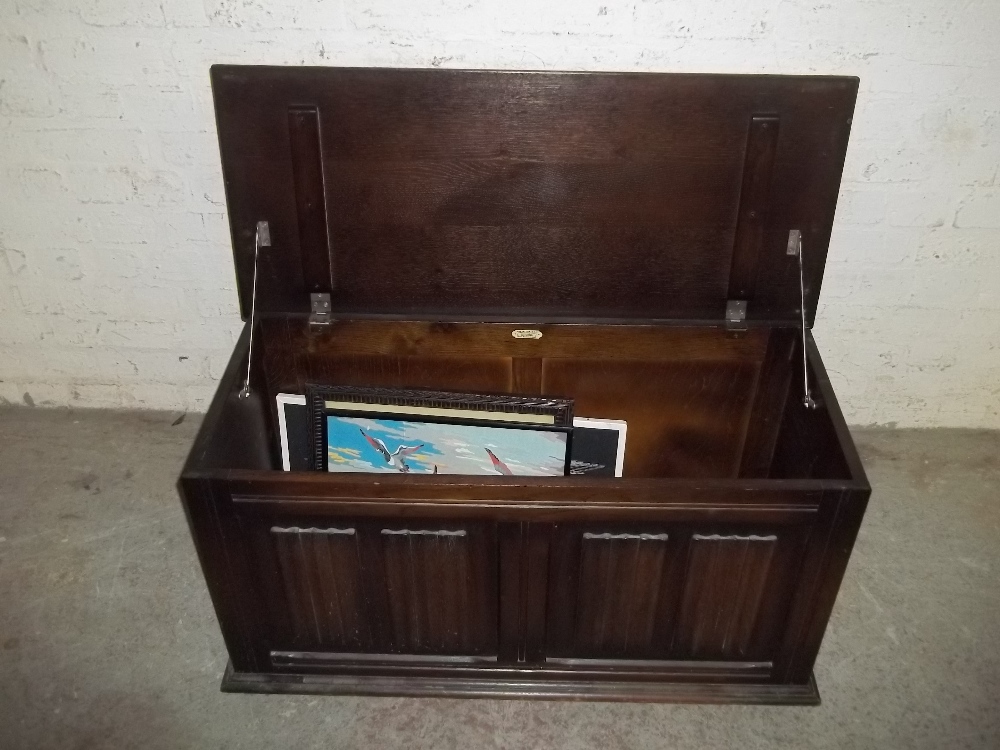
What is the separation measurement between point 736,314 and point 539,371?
405 millimetres

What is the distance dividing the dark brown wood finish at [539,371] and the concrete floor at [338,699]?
5cm

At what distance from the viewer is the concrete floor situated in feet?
4.51

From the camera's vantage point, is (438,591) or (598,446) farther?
(598,446)

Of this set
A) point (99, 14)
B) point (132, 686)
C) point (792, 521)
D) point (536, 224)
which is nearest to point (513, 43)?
point (536, 224)

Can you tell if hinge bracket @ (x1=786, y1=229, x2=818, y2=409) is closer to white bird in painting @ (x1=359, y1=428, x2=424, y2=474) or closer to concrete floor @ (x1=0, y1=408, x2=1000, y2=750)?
concrete floor @ (x1=0, y1=408, x2=1000, y2=750)

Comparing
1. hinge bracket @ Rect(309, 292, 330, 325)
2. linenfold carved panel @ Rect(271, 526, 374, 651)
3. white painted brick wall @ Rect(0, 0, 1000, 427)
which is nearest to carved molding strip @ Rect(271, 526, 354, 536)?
linenfold carved panel @ Rect(271, 526, 374, 651)

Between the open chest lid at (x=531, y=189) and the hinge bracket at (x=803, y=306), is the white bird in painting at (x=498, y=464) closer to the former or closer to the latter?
the open chest lid at (x=531, y=189)

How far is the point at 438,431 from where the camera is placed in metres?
1.61

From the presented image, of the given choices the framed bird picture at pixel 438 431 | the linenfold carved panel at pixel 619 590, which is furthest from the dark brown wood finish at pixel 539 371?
the framed bird picture at pixel 438 431

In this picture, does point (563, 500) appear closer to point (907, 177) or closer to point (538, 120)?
point (538, 120)

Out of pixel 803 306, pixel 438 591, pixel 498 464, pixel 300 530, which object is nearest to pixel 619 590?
pixel 438 591

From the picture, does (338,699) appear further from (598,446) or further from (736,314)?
(736,314)

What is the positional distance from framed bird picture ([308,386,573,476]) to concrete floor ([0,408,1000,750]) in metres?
0.42

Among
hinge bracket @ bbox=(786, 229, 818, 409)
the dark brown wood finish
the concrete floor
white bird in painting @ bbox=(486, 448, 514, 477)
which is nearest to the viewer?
the dark brown wood finish
